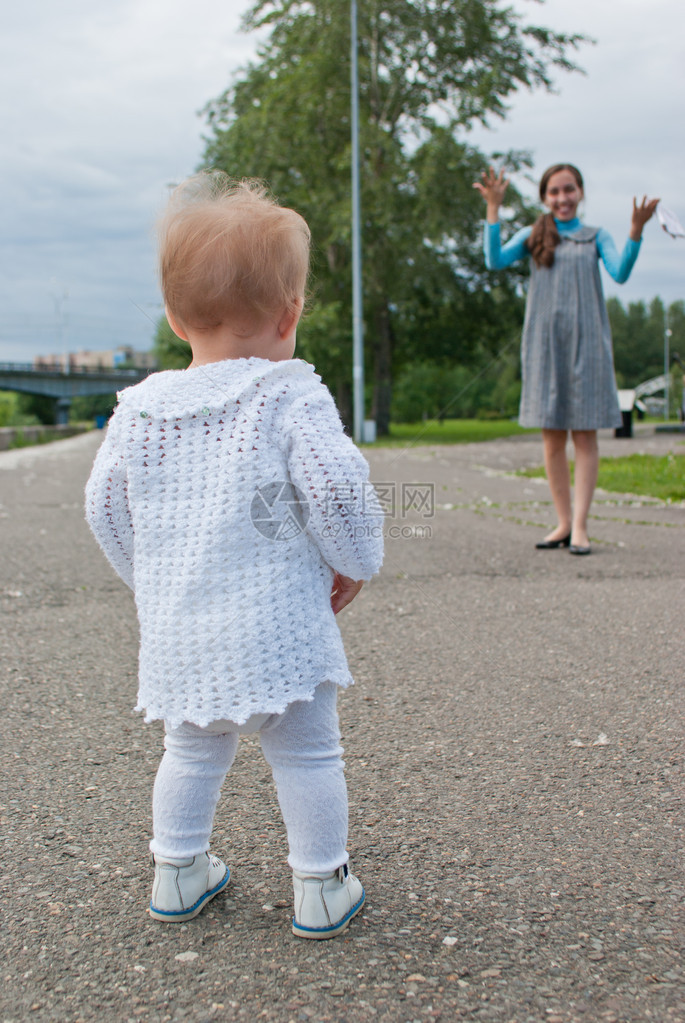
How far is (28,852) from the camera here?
1.82 metres

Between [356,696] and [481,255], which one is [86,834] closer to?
[356,696]

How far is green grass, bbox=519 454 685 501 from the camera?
7656 millimetres

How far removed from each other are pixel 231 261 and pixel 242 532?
1.56 ft

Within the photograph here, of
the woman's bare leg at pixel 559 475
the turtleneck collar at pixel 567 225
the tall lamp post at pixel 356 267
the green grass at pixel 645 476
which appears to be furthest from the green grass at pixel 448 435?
the turtleneck collar at pixel 567 225

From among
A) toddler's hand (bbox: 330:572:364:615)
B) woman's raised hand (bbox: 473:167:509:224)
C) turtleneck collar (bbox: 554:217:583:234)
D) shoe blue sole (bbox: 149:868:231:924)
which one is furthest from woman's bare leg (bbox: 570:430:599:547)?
shoe blue sole (bbox: 149:868:231:924)

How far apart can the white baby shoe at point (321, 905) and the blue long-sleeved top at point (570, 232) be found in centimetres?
385

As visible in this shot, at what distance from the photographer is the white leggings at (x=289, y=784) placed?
5.13ft

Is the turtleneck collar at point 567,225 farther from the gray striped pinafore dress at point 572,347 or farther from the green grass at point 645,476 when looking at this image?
the green grass at point 645,476

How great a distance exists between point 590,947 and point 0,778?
4.63ft

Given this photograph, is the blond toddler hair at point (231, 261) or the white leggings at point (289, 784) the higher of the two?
the blond toddler hair at point (231, 261)

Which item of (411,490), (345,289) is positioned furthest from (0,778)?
(345,289)

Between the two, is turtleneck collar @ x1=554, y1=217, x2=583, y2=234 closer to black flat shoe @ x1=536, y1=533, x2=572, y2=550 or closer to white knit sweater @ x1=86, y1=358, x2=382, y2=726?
black flat shoe @ x1=536, y1=533, x2=572, y2=550

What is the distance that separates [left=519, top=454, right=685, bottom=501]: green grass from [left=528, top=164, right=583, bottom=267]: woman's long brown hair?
3008mm

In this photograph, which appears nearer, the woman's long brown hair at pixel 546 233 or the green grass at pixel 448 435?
the woman's long brown hair at pixel 546 233
